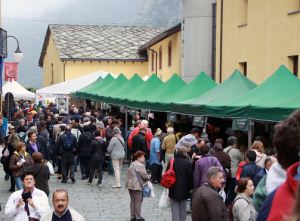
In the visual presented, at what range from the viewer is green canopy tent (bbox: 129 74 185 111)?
22.1 m

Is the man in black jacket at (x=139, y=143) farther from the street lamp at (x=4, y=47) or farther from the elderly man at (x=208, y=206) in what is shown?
the street lamp at (x=4, y=47)

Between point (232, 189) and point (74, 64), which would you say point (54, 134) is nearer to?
point (232, 189)

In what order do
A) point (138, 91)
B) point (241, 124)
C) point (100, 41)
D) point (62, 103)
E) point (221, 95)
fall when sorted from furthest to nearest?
1. point (100, 41)
2. point (62, 103)
3. point (138, 91)
4. point (221, 95)
5. point (241, 124)

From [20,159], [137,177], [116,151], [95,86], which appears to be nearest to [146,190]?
[137,177]

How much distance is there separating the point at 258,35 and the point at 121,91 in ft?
24.0

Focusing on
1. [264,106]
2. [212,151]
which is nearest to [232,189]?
[212,151]

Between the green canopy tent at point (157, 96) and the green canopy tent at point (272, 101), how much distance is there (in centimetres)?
665

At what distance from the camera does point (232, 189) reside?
13586 millimetres

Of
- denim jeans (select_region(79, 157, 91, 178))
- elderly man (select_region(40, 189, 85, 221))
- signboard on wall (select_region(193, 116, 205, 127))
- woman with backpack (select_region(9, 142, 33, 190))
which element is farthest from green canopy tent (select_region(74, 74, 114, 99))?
elderly man (select_region(40, 189, 85, 221))

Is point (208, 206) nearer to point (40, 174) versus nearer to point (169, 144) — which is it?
point (40, 174)

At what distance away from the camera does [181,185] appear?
11.3 meters

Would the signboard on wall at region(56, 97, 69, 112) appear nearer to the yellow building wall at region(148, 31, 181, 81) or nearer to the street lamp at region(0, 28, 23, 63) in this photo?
the yellow building wall at region(148, 31, 181, 81)

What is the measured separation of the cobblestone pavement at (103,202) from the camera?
13852 millimetres

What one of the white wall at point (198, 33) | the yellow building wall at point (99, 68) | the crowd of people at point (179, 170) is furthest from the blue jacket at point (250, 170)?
the yellow building wall at point (99, 68)
